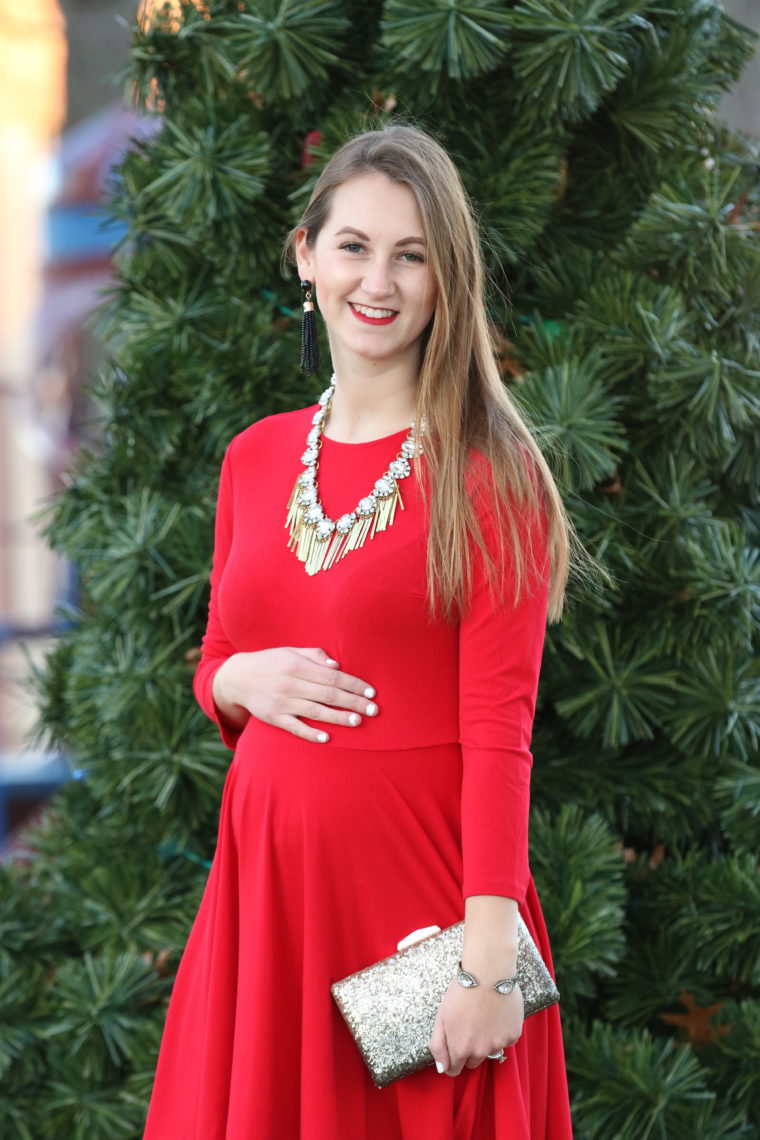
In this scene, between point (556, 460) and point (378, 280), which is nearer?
point (378, 280)

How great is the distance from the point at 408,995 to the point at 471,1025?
0.06 meters

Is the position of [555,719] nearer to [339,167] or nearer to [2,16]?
[339,167]

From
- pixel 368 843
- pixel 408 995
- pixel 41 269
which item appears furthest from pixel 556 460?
pixel 41 269

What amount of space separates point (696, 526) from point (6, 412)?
7.62 feet

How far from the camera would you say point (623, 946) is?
1.40m

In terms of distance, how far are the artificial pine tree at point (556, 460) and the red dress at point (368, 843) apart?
292 mm

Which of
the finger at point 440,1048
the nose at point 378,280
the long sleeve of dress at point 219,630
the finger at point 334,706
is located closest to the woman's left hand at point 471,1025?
the finger at point 440,1048

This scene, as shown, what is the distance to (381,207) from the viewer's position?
1.16m

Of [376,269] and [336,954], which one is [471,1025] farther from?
[376,269]

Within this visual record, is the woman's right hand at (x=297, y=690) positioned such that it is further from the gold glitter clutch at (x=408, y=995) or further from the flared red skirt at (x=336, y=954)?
the gold glitter clutch at (x=408, y=995)

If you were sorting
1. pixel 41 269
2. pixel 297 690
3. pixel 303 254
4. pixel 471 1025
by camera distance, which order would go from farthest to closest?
1. pixel 41 269
2. pixel 303 254
3. pixel 297 690
4. pixel 471 1025

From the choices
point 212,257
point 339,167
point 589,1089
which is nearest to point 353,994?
point 589,1089

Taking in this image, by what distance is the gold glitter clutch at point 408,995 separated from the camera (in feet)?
3.42

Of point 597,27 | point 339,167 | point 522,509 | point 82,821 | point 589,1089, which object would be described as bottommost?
point 589,1089
